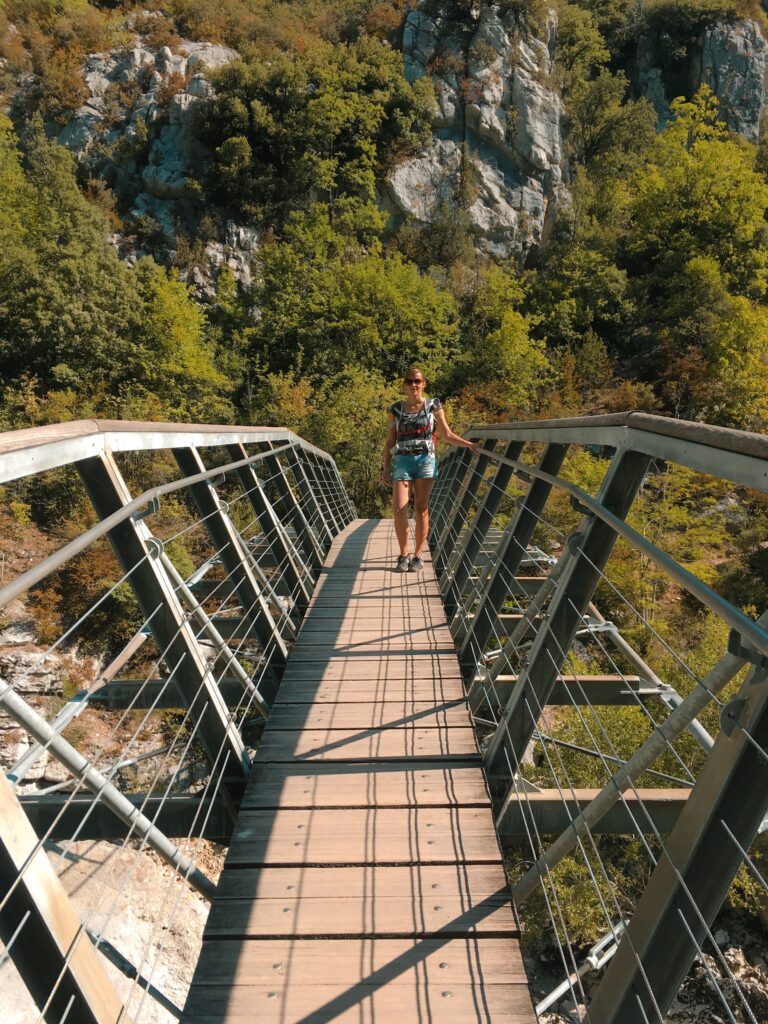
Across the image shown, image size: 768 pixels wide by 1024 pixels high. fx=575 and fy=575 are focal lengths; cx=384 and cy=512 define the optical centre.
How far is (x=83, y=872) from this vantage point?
22.8 feet

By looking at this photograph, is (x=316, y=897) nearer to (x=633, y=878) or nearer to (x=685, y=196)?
(x=633, y=878)

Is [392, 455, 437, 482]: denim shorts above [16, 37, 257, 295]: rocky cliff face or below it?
below

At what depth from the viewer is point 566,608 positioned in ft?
6.31

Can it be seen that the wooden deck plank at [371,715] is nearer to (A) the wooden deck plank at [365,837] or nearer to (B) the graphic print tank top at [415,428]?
(A) the wooden deck plank at [365,837]

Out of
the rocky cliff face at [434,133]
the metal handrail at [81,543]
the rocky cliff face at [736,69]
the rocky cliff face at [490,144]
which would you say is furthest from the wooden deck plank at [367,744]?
the rocky cliff face at [736,69]

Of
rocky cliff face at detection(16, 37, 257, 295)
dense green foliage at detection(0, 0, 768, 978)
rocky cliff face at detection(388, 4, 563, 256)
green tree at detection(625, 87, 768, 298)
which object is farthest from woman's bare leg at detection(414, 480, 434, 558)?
rocky cliff face at detection(388, 4, 563, 256)

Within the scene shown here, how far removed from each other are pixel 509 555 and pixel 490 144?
31965mm

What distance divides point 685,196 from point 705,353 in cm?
991

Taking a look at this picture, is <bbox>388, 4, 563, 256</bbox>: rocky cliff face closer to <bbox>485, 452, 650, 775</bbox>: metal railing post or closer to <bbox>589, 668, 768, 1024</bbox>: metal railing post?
<bbox>485, 452, 650, 775</bbox>: metal railing post

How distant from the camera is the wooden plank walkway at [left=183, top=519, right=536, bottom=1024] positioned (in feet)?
4.74

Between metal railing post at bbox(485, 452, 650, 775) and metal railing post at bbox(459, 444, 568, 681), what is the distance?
569mm

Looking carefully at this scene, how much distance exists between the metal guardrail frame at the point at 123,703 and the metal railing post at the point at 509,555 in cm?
105

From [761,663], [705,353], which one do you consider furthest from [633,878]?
[705,353]

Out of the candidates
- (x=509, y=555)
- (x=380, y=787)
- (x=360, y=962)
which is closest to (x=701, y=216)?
(x=509, y=555)
